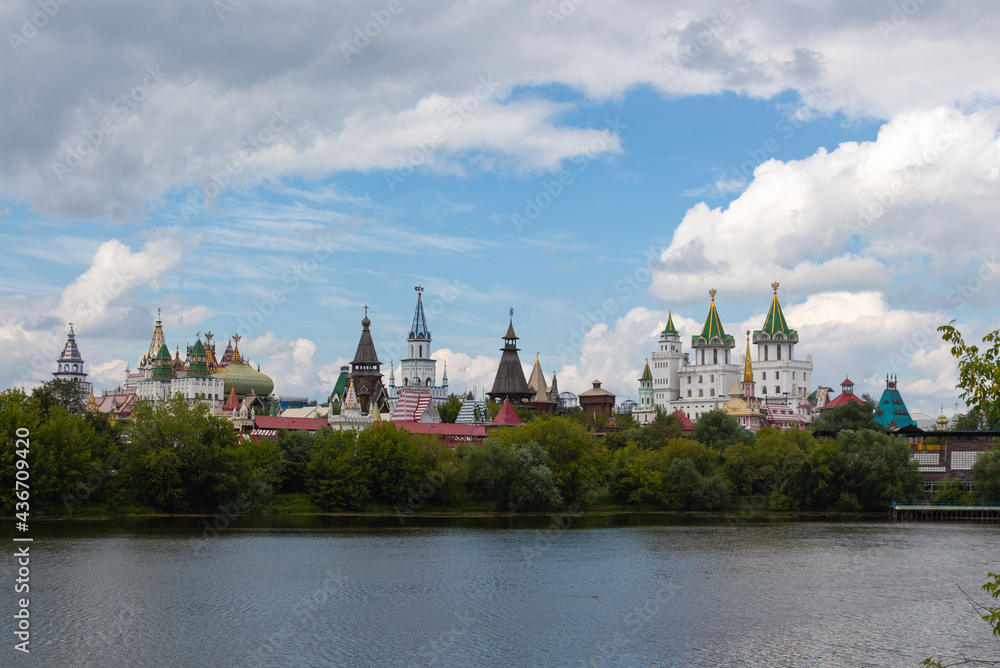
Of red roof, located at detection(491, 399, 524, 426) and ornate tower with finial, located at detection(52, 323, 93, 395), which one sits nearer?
red roof, located at detection(491, 399, 524, 426)

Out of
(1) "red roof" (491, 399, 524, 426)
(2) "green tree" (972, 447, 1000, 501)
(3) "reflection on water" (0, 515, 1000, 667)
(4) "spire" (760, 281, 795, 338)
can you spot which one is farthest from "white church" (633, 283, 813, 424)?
(3) "reflection on water" (0, 515, 1000, 667)

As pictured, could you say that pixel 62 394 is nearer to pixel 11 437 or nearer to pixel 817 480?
pixel 11 437

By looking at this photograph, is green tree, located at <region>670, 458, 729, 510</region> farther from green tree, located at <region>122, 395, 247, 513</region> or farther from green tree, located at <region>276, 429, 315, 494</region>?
green tree, located at <region>122, 395, 247, 513</region>

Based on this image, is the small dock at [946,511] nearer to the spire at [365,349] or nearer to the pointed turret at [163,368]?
the spire at [365,349]

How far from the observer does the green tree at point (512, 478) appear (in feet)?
206

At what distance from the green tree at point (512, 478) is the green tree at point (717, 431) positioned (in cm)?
2482

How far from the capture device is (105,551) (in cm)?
4191

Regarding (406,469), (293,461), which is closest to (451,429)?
(406,469)

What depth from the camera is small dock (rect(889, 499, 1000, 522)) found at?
67562 millimetres

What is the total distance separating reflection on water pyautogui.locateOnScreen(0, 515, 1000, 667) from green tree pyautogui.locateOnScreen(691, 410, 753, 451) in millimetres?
31343

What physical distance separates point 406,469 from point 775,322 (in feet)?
414

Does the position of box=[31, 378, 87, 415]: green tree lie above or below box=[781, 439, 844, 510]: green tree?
above

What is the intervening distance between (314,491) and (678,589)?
3122cm

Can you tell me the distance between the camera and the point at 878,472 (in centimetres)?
6938
